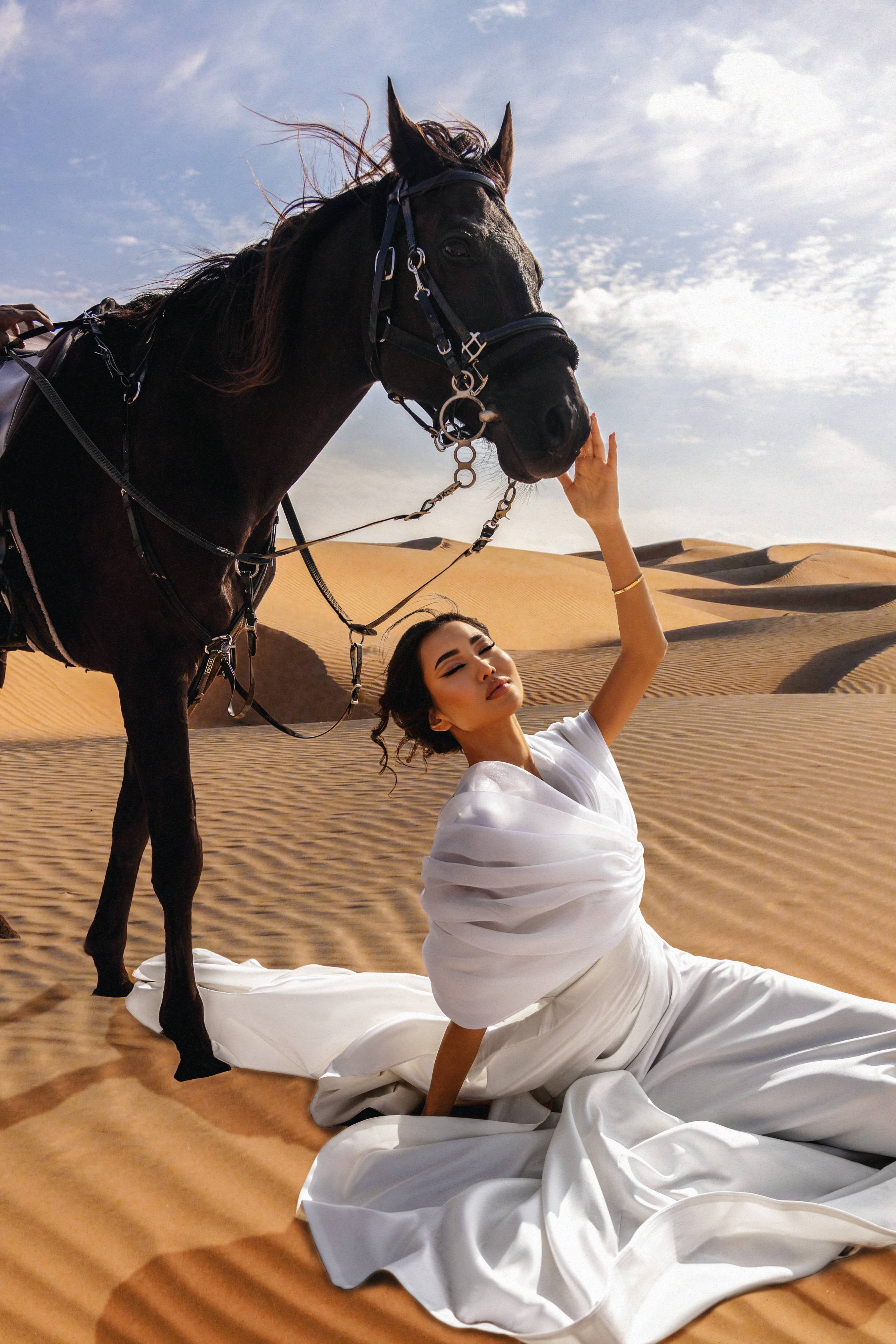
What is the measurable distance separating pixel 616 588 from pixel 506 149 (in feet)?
4.70

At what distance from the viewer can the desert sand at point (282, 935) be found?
2043 millimetres

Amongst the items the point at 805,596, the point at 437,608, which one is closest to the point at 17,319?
the point at 437,608

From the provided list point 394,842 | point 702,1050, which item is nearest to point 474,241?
point 702,1050

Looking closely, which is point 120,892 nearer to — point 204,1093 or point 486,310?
point 204,1093

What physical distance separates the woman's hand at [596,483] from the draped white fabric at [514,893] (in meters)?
0.73

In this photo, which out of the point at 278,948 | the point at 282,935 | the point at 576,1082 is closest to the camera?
the point at 576,1082

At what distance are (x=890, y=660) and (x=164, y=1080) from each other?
12458mm

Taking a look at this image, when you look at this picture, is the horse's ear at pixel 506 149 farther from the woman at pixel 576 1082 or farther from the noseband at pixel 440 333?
the woman at pixel 576 1082

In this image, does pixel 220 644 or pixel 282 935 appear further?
pixel 282 935

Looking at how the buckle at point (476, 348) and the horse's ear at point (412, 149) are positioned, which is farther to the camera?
the horse's ear at point (412, 149)

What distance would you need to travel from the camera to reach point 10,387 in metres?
3.15

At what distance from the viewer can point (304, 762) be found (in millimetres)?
8891

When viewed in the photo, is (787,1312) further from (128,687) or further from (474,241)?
(474,241)

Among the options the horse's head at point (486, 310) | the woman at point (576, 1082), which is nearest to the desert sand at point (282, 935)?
the woman at point (576, 1082)
